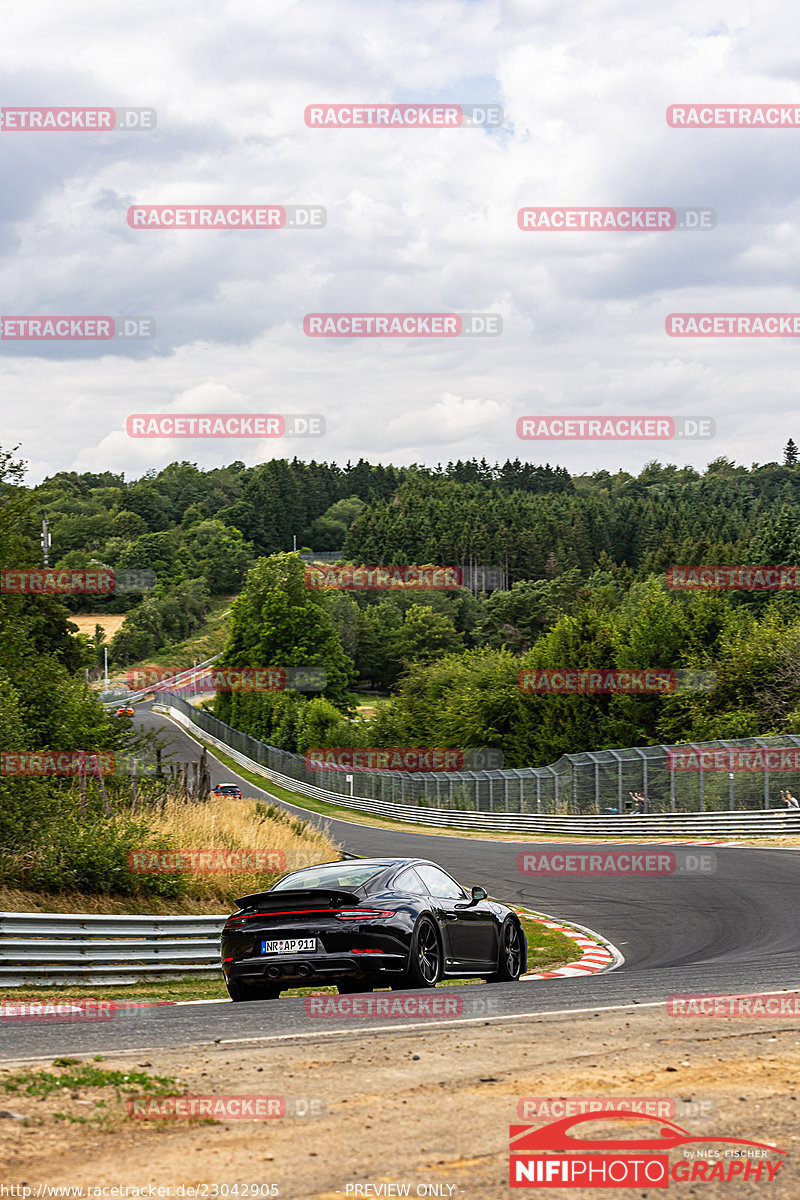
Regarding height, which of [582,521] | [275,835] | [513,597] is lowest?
[275,835]

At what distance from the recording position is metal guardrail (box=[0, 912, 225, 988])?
38.1 ft

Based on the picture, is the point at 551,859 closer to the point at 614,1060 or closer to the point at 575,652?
the point at 614,1060

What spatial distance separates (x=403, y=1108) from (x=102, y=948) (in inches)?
295

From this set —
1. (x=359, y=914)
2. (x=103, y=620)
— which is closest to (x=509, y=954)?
(x=359, y=914)

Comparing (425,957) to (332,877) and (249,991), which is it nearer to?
(332,877)

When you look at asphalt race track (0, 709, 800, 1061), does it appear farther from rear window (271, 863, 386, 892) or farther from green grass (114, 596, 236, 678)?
green grass (114, 596, 236, 678)

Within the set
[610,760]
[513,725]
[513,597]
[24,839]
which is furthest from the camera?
[513,597]

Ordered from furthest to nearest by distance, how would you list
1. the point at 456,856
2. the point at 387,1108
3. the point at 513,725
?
the point at 513,725 → the point at 456,856 → the point at 387,1108

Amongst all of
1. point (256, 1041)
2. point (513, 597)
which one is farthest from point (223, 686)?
point (256, 1041)

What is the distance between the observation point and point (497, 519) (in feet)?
573

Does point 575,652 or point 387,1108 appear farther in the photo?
point 575,652

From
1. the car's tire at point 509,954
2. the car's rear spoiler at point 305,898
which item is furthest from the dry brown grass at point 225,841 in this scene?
the car's rear spoiler at point 305,898

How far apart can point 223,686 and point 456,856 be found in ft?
259

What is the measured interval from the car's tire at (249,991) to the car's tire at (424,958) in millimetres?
1248
